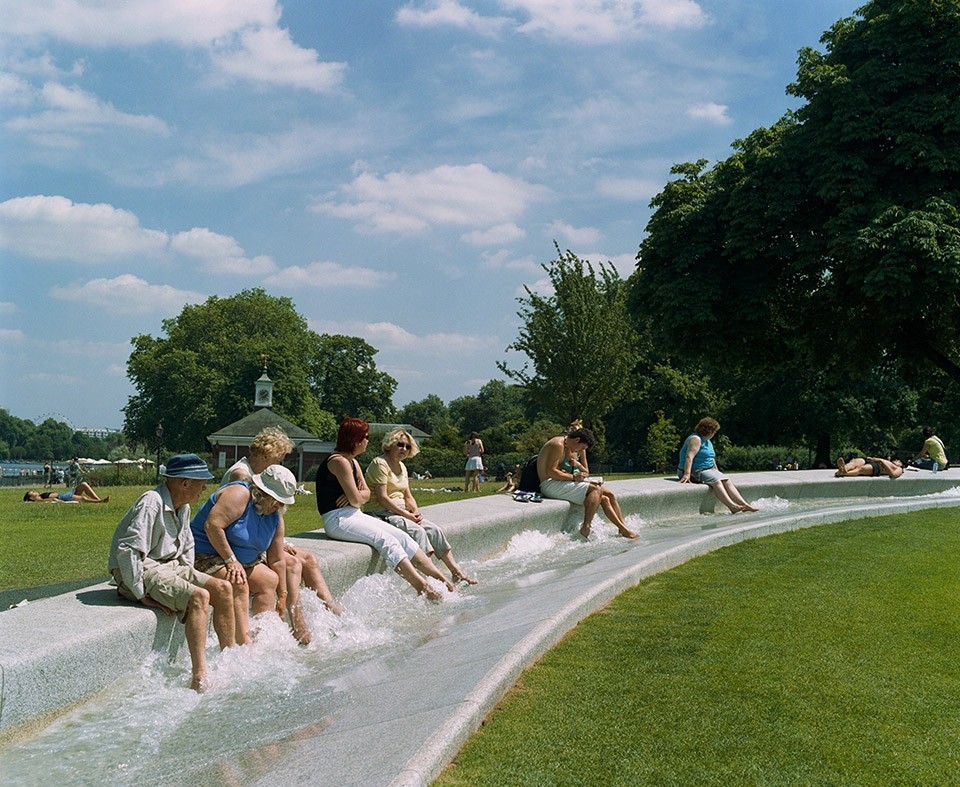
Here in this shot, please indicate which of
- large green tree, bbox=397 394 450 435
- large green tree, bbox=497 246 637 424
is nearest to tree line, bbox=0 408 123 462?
large green tree, bbox=397 394 450 435

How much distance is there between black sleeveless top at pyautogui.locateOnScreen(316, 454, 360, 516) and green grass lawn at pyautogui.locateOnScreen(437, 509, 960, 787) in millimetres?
2880

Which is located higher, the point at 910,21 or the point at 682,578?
the point at 910,21

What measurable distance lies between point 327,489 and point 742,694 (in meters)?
4.99

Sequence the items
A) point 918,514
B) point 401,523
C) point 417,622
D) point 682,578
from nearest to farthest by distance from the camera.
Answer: point 417,622 → point 682,578 → point 401,523 → point 918,514

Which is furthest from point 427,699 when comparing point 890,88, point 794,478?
→ point 890,88

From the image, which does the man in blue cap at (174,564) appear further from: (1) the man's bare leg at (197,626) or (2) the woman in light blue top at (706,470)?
(2) the woman in light blue top at (706,470)

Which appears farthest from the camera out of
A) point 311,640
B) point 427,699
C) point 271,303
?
point 271,303

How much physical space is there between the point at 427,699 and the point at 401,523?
470 centimetres

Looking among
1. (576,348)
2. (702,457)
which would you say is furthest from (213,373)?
(702,457)

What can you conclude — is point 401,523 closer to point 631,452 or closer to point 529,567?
point 529,567

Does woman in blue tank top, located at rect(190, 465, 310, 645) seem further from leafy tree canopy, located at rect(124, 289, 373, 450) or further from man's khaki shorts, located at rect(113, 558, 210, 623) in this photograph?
leafy tree canopy, located at rect(124, 289, 373, 450)

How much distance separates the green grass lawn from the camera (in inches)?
150

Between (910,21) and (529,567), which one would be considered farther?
(910,21)

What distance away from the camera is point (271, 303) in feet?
298
